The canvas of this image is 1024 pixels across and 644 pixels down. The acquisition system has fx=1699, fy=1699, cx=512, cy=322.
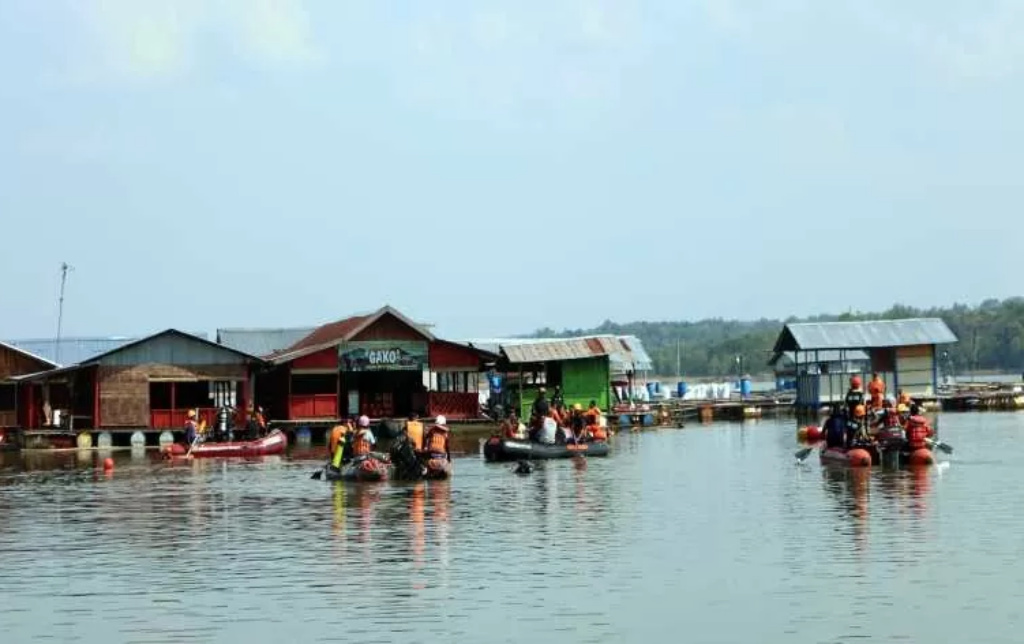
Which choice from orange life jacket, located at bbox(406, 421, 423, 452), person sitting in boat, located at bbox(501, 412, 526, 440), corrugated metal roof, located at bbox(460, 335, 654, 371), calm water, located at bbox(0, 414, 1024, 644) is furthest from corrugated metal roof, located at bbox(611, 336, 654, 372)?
calm water, located at bbox(0, 414, 1024, 644)

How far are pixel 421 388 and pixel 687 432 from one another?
11303mm

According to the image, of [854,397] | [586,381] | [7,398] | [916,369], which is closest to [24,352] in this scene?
[7,398]

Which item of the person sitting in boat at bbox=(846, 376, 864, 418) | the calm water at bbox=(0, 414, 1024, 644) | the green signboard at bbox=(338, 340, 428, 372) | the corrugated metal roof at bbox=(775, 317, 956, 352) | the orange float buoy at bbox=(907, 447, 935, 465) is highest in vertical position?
the corrugated metal roof at bbox=(775, 317, 956, 352)

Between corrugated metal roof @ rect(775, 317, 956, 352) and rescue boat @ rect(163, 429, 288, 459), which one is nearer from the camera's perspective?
rescue boat @ rect(163, 429, 288, 459)

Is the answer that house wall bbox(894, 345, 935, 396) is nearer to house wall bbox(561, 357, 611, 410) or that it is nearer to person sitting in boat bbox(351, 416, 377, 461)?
house wall bbox(561, 357, 611, 410)

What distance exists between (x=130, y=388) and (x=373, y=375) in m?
10.5


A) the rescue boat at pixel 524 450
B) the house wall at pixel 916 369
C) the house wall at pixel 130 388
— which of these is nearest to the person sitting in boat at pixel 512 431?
the rescue boat at pixel 524 450

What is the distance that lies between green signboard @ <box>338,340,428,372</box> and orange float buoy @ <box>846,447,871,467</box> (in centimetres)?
2762

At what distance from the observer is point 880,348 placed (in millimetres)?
76438

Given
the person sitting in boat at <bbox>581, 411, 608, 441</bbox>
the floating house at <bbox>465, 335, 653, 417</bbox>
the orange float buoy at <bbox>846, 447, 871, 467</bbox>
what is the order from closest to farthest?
the orange float buoy at <bbox>846, 447, 871, 467</bbox>
the person sitting in boat at <bbox>581, 411, 608, 441</bbox>
the floating house at <bbox>465, 335, 653, 417</bbox>

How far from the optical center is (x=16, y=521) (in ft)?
109

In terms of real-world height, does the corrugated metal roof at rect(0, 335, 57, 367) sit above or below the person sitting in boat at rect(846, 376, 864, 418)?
above

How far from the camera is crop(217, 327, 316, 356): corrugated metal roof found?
261 ft

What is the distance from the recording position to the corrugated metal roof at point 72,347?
2876 inches
